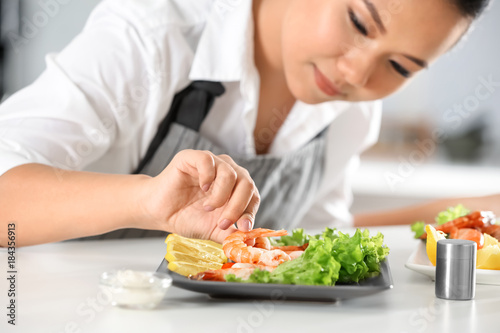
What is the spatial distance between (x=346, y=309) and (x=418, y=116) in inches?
145

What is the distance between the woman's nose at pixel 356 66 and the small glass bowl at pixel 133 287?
0.84 meters

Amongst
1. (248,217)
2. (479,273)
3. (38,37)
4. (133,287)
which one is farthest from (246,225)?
(38,37)

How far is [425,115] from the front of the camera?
14.1 feet

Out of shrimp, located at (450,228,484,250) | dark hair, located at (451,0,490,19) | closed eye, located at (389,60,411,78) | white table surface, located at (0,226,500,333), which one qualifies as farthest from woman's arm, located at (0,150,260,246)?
dark hair, located at (451,0,490,19)

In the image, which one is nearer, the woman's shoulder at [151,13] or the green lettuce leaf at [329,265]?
the green lettuce leaf at [329,265]

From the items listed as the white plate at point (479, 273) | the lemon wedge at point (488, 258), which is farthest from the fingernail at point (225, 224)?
the lemon wedge at point (488, 258)

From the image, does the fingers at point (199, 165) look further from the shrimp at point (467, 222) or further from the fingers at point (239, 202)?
the shrimp at point (467, 222)

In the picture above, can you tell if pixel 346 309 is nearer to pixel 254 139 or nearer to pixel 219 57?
pixel 219 57

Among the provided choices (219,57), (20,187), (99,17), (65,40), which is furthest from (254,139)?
(65,40)

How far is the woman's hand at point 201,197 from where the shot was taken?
96 cm

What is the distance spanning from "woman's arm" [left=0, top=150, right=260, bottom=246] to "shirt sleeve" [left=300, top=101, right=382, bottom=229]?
3.39 ft

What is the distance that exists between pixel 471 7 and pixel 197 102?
73 cm

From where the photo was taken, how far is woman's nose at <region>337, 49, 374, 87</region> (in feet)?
4.74

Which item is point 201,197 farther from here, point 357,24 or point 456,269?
point 357,24
